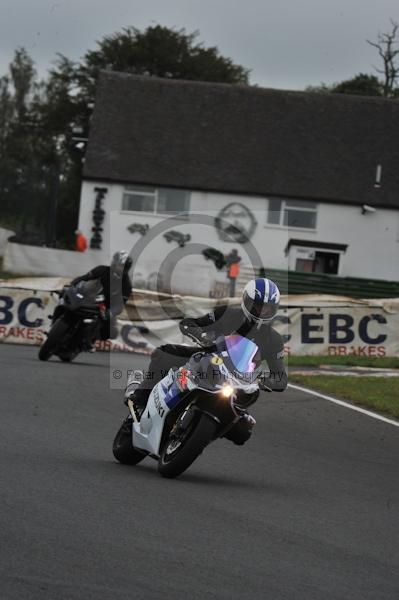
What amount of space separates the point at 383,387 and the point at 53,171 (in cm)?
2819

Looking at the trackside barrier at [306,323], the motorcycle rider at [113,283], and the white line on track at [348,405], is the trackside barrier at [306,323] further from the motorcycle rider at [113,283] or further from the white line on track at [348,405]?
the white line on track at [348,405]

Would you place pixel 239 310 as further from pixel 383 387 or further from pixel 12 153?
pixel 12 153

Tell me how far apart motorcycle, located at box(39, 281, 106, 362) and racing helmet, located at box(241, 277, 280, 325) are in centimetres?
1013

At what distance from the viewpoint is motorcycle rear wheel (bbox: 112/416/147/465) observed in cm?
1005

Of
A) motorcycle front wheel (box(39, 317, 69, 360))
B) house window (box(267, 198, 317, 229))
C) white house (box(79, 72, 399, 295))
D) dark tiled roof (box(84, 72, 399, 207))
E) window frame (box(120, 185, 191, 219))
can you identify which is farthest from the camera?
window frame (box(120, 185, 191, 219))

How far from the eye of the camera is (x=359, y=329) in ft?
87.0

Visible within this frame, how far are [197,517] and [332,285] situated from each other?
38.1m

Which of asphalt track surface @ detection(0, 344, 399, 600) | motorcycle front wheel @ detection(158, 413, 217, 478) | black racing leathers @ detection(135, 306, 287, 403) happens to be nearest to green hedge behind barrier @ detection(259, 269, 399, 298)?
asphalt track surface @ detection(0, 344, 399, 600)

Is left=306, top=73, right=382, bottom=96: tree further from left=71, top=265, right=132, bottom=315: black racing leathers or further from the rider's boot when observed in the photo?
the rider's boot

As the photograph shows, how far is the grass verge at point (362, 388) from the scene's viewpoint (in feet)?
57.2

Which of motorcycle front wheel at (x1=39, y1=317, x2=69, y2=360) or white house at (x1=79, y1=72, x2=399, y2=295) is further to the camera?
white house at (x1=79, y1=72, x2=399, y2=295)

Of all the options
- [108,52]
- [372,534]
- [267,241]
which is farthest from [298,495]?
[108,52]

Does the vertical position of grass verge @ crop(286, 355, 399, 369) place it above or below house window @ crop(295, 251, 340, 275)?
below

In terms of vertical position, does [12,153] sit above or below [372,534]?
above
